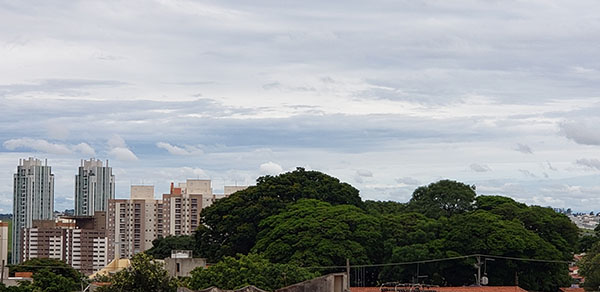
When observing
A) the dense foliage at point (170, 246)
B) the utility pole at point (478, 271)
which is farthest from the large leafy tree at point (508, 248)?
the dense foliage at point (170, 246)

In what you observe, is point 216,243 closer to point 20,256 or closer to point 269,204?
point 269,204

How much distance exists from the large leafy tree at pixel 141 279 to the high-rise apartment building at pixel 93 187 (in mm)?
135211

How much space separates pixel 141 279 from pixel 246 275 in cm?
1145

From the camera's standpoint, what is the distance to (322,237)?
4694 centimetres

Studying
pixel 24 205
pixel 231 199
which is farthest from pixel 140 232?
pixel 231 199

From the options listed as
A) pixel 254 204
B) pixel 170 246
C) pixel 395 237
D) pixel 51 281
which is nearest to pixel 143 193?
pixel 170 246

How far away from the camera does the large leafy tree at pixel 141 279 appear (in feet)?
88.9

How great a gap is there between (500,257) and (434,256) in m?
3.38

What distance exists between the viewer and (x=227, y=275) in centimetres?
3881

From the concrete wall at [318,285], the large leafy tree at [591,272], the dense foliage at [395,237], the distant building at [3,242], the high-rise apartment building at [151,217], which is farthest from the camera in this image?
the high-rise apartment building at [151,217]

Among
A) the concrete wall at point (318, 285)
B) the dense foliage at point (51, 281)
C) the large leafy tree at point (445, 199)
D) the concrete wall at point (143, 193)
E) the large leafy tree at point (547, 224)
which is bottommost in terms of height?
the dense foliage at point (51, 281)

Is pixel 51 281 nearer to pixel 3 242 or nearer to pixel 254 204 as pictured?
pixel 254 204

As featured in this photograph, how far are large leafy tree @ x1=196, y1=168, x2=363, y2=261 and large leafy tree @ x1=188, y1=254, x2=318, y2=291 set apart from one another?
1278 cm

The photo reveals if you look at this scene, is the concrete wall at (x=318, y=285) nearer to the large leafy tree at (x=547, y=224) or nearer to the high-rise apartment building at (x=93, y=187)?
the large leafy tree at (x=547, y=224)
